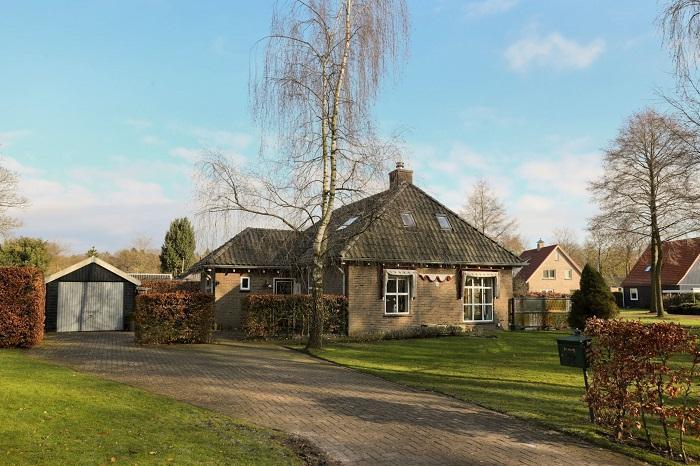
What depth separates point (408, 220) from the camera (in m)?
23.8

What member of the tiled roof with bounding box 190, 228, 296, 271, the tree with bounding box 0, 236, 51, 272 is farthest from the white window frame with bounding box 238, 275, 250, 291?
the tree with bounding box 0, 236, 51, 272

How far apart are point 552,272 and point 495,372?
54099mm

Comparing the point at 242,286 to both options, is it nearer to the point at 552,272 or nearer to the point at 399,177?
the point at 399,177

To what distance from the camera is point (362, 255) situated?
68.2ft

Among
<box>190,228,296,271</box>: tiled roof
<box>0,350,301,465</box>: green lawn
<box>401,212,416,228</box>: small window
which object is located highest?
<box>401,212,416,228</box>: small window

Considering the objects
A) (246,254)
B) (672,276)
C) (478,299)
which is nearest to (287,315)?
(246,254)

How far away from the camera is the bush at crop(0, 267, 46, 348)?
53.5ft

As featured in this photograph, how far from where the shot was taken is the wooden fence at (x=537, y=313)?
2462cm

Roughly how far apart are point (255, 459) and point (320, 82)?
12090 mm

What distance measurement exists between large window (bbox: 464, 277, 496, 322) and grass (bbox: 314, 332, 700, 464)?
10.4 feet

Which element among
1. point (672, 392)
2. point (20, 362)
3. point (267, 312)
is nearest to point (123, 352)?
point (20, 362)

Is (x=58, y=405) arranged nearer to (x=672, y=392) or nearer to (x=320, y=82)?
(x=672, y=392)

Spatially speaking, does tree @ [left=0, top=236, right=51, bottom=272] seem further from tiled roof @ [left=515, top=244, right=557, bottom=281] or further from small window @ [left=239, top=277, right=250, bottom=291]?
tiled roof @ [left=515, top=244, right=557, bottom=281]

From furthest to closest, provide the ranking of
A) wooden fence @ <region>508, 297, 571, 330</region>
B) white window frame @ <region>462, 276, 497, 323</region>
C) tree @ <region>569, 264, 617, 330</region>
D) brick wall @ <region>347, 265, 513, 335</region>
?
wooden fence @ <region>508, 297, 571, 330</region> < white window frame @ <region>462, 276, 497, 323</region> < tree @ <region>569, 264, 617, 330</region> < brick wall @ <region>347, 265, 513, 335</region>
